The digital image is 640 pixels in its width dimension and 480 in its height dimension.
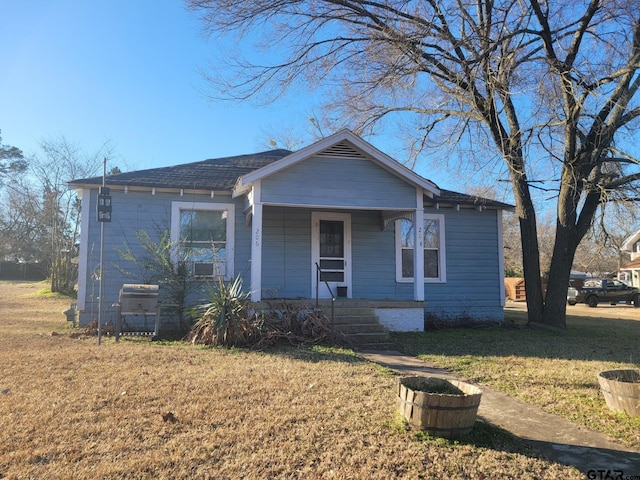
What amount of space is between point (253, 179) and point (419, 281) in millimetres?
4478

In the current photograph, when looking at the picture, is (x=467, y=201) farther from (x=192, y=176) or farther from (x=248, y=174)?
(x=192, y=176)

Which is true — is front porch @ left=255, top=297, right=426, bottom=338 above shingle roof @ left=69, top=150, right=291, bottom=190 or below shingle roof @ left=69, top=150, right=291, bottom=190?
below

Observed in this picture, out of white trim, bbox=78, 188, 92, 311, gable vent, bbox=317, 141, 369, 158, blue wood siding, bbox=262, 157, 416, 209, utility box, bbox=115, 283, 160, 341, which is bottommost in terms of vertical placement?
utility box, bbox=115, 283, 160, 341

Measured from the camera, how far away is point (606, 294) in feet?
84.4

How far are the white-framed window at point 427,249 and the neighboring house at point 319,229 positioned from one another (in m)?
0.03

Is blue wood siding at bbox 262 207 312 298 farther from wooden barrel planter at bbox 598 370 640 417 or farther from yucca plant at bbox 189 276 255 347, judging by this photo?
wooden barrel planter at bbox 598 370 640 417

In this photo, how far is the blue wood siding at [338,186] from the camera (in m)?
9.96

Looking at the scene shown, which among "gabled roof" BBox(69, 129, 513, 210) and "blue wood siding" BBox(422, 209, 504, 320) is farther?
"blue wood siding" BBox(422, 209, 504, 320)

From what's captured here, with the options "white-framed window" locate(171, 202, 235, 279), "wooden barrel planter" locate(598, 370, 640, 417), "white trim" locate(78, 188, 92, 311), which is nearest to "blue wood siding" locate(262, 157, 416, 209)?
"white-framed window" locate(171, 202, 235, 279)

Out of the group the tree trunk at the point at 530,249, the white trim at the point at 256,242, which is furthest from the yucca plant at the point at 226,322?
the tree trunk at the point at 530,249

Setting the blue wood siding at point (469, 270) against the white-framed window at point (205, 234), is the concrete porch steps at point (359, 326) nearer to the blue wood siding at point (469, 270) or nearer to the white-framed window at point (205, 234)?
the white-framed window at point (205, 234)

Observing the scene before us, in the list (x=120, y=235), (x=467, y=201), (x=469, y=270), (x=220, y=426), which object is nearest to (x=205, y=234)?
(x=120, y=235)

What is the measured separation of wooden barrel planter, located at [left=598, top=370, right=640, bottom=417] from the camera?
455 centimetres

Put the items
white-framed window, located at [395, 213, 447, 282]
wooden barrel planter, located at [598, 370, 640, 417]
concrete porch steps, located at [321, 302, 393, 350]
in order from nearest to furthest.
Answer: wooden barrel planter, located at [598, 370, 640, 417] < concrete porch steps, located at [321, 302, 393, 350] < white-framed window, located at [395, 213, 447, 282]
